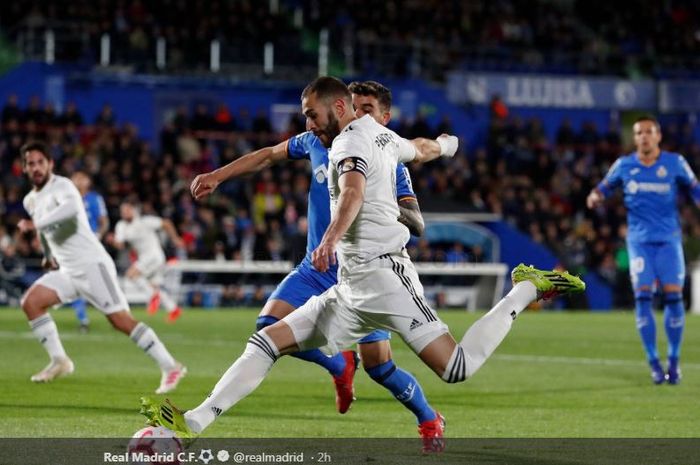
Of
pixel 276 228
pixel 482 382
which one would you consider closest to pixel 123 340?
pixel 482 382

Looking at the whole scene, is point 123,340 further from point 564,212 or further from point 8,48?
point 564,212

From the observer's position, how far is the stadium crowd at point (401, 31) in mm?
33156

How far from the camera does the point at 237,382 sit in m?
7.22

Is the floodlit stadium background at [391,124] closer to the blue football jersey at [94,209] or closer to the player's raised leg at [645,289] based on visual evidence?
the blue football jersey at [94,209]

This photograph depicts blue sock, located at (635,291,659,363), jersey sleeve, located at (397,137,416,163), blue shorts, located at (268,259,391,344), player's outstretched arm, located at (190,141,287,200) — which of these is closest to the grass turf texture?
blue sock, located at (635,291,659,363)

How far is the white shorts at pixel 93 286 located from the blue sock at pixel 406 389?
14.1ft

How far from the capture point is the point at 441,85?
37.2 meters

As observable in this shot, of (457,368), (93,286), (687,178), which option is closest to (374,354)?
(457,368)

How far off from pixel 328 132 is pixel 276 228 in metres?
22.2

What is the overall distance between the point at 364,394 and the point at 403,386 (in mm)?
3719

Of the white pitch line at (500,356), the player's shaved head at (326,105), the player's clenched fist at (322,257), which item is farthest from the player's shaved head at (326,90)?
the white pitch line at (500,356)

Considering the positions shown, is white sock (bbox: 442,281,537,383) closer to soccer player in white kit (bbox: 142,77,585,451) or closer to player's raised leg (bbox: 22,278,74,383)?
soccer player in white kit (bbox: 142,77,585,451)

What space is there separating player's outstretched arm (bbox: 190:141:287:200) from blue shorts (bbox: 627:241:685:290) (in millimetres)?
5710

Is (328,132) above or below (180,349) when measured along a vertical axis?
above
